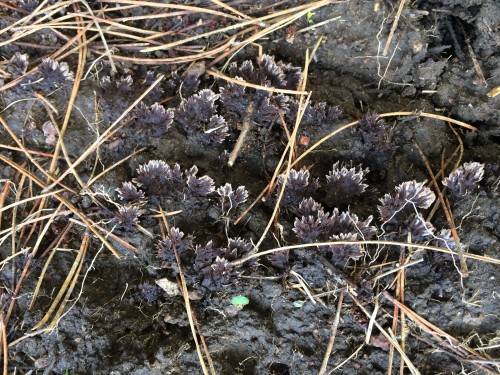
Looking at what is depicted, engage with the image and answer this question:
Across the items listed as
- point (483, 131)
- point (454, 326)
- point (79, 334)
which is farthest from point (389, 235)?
point (79, 334)

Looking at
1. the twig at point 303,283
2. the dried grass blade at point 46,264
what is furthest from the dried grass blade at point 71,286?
the twig at point 303,283

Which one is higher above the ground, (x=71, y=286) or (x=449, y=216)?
(x=449, y=216)

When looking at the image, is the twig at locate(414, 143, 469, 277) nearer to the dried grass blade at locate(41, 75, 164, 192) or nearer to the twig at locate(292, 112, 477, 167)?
the twig at locate(292, 112, 477, 167)

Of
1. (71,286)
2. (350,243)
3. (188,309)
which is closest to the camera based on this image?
(350,243)

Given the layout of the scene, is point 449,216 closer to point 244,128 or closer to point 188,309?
point 244,128

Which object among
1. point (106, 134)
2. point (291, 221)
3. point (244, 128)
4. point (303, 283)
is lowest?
point (303, 283)

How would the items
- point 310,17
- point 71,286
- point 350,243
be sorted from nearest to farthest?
point 350,243 < point 71,286 < point 310,17

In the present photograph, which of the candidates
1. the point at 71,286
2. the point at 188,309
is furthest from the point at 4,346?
the point at 188,309

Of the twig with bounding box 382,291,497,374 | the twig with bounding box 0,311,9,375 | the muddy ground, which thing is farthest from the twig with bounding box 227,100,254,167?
the twig with bounding box 0,311,9,375
